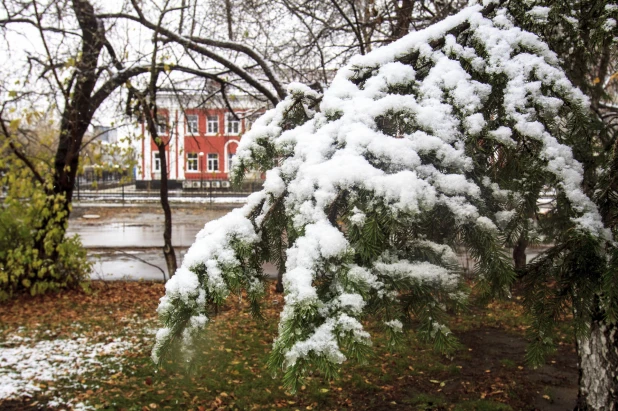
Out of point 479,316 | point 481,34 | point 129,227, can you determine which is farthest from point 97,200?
point 481,34

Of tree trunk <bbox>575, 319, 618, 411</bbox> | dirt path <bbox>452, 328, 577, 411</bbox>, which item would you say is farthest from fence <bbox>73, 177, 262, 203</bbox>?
tree trunk <bbox>575, 319, 618, 411</bbox>

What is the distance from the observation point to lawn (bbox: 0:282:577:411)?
176 inches

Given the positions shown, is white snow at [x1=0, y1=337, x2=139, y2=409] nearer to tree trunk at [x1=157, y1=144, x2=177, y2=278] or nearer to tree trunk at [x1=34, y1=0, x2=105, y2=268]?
tree trunk at [x1=157, y1=144, x2=177, y2=278]

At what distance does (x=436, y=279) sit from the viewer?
152 cm

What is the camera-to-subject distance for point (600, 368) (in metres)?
3.43

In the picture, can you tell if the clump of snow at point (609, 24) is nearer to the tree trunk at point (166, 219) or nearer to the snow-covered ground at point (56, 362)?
the snow-covered ground at point (56, 362)

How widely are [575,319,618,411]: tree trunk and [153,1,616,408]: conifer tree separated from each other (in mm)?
1772

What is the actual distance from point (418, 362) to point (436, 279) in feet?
14.6

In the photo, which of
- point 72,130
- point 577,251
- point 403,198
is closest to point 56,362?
point 72,130

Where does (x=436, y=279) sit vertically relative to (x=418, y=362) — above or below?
above

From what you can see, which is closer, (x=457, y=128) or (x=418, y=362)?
(x=457, y=128)

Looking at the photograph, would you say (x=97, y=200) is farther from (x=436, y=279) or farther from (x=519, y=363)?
(x=436, y=279)

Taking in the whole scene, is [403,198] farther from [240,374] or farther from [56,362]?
[56,362]

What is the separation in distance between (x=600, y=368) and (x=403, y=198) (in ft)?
9.87
